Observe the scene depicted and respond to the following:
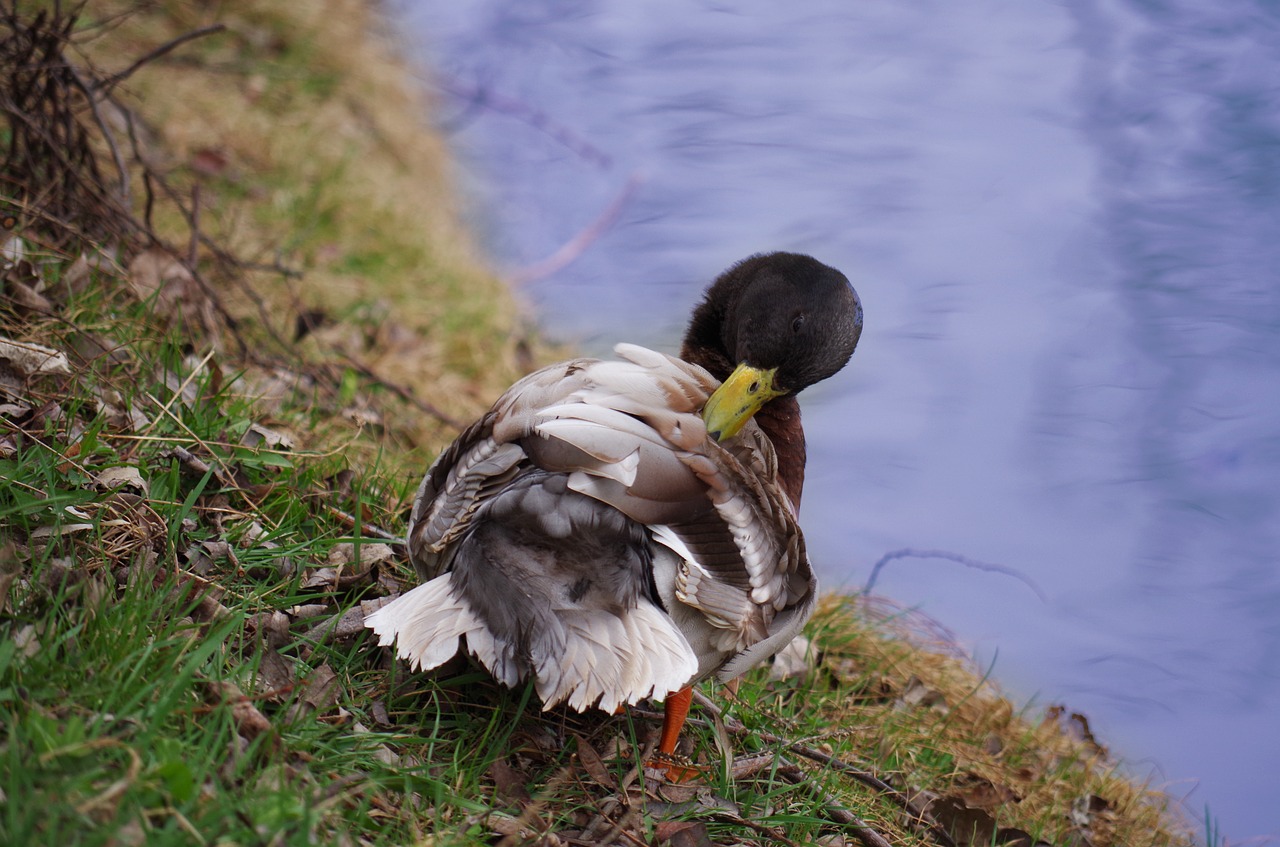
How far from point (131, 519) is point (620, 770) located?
46.1 inches

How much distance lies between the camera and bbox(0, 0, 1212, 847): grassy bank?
1.58 m

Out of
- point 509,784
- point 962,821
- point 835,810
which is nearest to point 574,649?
point 509,784

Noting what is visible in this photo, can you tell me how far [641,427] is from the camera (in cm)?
200

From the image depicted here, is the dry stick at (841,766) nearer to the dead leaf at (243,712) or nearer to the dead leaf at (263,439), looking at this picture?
the dead leaf at (243,712)

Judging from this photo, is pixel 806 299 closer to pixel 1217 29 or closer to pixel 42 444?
pixel 42 444

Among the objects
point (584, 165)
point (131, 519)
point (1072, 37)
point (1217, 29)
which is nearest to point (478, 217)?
point (584, 165)

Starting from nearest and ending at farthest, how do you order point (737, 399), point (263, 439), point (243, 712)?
point (243, 712) < point (737, 399) < point (263, 439)

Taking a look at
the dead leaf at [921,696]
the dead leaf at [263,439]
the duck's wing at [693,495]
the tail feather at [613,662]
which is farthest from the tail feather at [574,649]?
the dead leaf at [921,696]

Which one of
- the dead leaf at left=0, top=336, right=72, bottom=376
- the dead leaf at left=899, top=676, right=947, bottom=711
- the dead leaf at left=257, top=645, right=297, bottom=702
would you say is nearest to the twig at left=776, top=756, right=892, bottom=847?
the dead leaf at left=899, top=676, right=947, bottom=711

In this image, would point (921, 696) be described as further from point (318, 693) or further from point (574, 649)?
point (318, 693)

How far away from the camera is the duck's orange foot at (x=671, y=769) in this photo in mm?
2135

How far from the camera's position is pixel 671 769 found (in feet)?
7.09

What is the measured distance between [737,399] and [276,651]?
45.9 inches

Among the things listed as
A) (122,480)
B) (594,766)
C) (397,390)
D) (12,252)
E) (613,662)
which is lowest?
(594,766)
